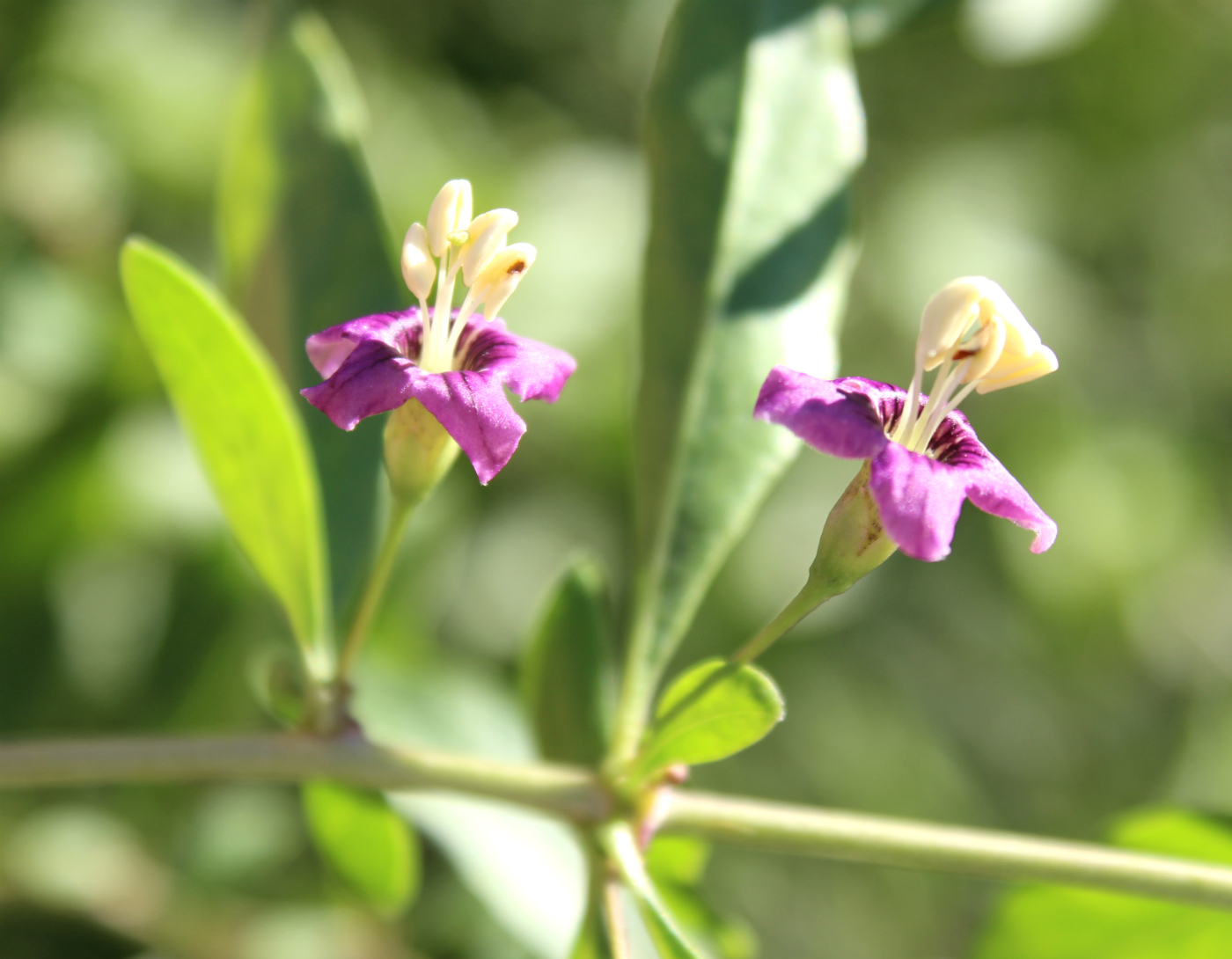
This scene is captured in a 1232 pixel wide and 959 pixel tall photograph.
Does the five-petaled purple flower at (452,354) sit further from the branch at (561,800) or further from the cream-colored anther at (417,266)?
the branch at (561,800)

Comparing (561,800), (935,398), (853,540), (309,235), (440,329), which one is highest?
(309,235)

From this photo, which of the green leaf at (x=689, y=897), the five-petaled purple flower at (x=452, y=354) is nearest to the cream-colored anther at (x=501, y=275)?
the five-petaled purple flower at (x=452, y=354)

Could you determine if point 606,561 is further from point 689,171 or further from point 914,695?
point 689,171

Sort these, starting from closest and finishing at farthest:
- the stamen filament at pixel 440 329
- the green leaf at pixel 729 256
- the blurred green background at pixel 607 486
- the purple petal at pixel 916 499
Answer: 1. the purple petal at pixel 916 499
2. the stamen filament at pixel 440 329
3. the green leaf at pixel 729 256
4. the blurred green background at pixel 607 486

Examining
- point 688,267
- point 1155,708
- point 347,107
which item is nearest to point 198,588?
point 347,107

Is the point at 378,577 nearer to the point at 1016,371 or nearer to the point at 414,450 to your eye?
the point at 414,450

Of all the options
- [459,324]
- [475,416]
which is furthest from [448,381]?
[459,324]

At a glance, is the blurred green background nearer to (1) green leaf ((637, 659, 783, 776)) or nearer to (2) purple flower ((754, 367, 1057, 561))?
(1) green leaf ((637, 659, 783, 776))
